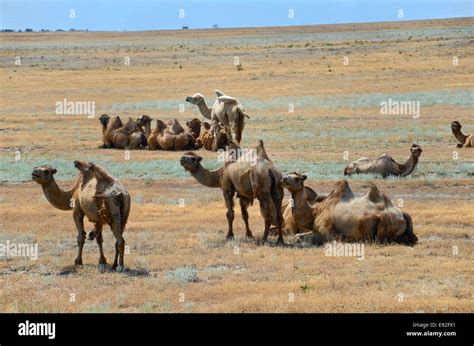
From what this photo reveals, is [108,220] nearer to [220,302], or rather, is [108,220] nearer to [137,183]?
[220,302]

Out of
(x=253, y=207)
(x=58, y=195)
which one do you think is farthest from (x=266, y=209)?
(x=253, y=207)

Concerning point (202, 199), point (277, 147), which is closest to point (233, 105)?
point (277, 147)

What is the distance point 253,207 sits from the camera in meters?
19.6

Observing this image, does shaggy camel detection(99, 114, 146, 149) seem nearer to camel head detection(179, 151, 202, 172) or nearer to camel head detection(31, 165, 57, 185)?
camel head detection(179, 151, 202, 172)

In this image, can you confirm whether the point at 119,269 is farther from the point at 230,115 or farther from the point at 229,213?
the point at 230,115

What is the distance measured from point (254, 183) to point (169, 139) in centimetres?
1483

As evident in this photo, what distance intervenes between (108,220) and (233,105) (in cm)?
1545

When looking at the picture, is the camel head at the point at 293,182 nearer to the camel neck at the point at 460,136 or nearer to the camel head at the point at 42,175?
the camel head at the point at 42,175

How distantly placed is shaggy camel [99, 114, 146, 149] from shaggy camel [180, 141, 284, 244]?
48.5ft

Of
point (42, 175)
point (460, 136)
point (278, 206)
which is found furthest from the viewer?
point (460, 136)

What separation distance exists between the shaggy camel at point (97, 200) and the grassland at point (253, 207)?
525 mm

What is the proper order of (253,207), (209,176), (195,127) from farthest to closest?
(195,127) → (253,207) → (209,176)

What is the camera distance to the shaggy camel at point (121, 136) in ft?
99.1

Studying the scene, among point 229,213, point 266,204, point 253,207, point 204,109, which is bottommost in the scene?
point 253,207
